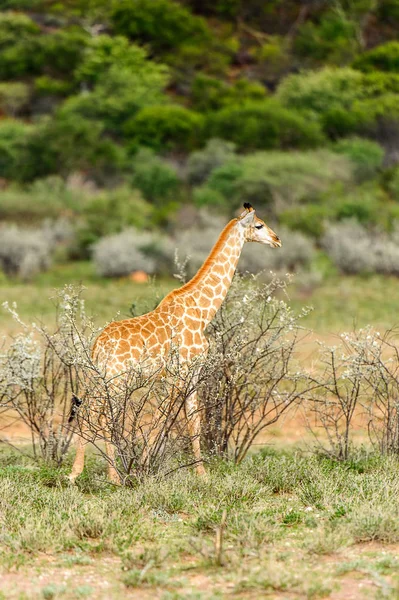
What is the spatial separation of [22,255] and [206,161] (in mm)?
13769

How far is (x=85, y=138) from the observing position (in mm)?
36469

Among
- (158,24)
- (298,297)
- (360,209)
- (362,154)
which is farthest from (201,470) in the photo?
(158,24)

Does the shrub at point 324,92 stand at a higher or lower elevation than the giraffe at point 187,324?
higher

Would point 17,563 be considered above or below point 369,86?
below

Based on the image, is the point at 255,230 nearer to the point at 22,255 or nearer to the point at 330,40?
the point at 22,255

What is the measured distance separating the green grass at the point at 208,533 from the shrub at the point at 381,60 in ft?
141

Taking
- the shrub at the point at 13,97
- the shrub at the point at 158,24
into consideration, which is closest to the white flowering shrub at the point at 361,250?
the shrub at the point at 13,97

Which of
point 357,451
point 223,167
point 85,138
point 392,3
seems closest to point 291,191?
point 223,167

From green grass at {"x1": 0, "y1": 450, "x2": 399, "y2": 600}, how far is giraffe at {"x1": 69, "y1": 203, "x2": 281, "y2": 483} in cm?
52

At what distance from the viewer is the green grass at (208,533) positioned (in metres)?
4.73

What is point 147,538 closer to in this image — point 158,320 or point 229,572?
point 229,572

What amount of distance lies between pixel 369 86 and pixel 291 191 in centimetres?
1573

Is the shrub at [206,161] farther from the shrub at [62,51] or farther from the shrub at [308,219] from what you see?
the shrub at [62,51]

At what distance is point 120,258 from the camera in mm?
22672
